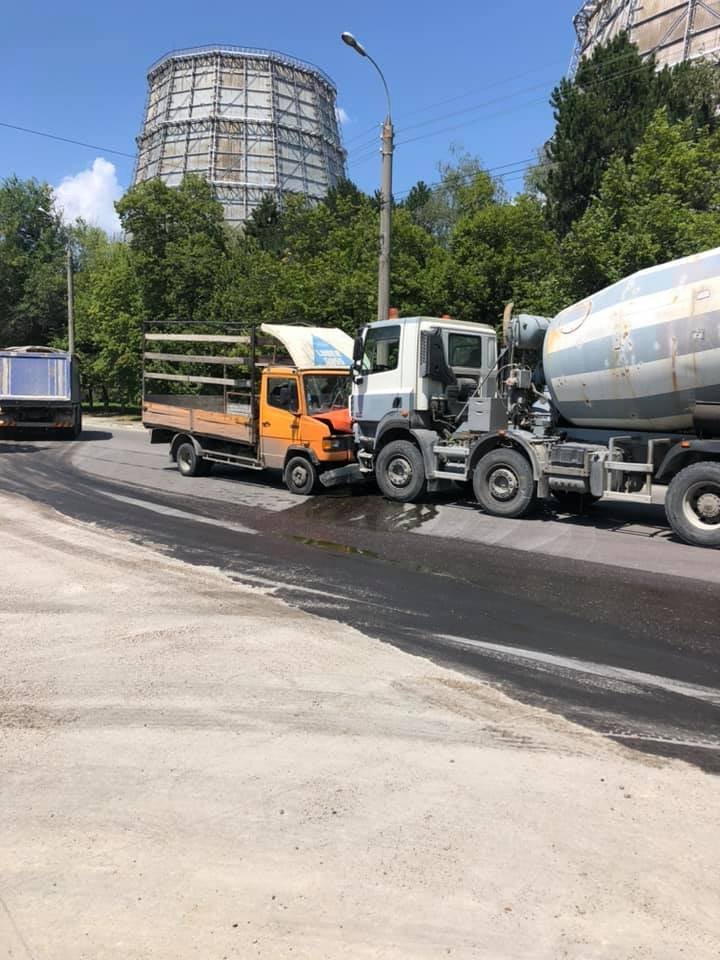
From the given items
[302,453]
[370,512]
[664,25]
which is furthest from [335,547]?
[664,25]

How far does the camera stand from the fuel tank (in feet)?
31.0

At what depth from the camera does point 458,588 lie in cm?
785

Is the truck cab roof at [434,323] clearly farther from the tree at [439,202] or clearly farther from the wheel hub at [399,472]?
the tree at [439,202]

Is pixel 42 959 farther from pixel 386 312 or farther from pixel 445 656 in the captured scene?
pixel 386 312

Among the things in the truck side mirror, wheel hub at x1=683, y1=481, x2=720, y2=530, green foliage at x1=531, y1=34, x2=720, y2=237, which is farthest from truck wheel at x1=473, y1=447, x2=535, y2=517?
green foliage at x1=531, y1=34, x2=720, y2=237

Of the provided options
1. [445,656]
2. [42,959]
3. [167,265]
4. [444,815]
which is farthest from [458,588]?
[167,265]

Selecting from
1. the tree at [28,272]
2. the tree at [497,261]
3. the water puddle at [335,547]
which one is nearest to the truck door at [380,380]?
the water puddle at [335,547]

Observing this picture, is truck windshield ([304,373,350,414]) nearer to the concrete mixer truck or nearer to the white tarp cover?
the white tarp cover

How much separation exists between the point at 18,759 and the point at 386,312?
1459 centimetres

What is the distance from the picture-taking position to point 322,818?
3.50 m

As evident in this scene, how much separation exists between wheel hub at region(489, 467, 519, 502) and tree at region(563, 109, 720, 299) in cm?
836

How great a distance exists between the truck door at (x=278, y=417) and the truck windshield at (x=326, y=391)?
29 centimetres

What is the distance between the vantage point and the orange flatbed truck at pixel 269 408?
1419 cm

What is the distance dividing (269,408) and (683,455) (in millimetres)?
7642
